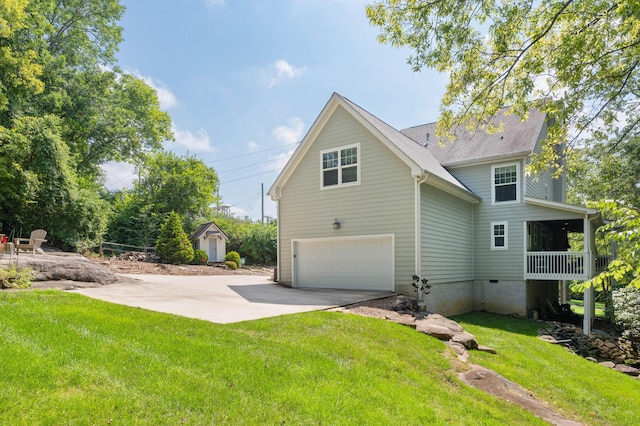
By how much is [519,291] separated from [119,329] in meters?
13.5

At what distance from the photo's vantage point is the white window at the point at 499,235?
1387 cm

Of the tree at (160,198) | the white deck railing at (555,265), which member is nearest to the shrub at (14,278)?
the white deck railing at (555,265)

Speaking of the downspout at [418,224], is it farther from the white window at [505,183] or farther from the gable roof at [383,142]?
the white window at [505,183]

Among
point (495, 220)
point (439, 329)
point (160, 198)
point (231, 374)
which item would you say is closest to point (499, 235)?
point (495, 220)

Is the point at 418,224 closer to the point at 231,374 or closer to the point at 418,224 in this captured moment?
the point at 418,224

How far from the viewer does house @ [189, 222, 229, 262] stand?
24375 mm

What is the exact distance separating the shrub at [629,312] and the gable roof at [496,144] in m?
5.87

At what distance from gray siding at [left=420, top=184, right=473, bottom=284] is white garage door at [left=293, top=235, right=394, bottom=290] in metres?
1.18

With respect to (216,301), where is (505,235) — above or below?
above

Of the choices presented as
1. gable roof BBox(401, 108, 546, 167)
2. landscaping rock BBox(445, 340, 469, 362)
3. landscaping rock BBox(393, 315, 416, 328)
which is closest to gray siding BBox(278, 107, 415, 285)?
landscaping rock BBox(393, 315, 416, 328)

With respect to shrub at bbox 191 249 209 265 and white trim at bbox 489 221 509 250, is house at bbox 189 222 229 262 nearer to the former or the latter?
shrub at bbox 191 249 209 265

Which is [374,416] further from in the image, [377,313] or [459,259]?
[459,259]

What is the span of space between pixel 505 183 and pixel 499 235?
2.04m

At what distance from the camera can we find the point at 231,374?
12.3 ft
